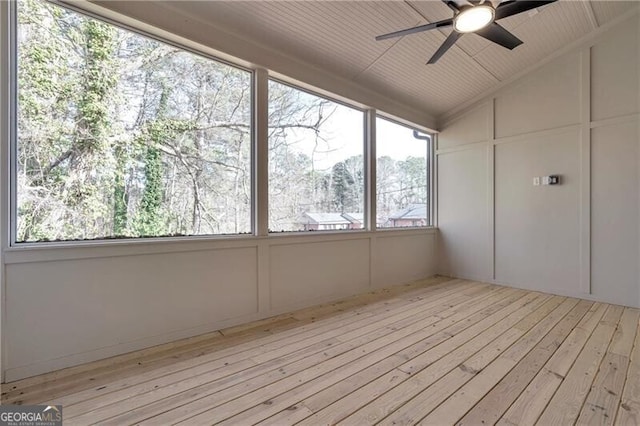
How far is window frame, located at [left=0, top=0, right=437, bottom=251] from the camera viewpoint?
2.00 metres

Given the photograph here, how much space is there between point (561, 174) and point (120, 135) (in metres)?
5.24

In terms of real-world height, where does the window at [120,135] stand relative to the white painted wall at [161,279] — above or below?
above

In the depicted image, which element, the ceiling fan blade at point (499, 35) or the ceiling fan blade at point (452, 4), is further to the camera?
the ceiling fan blade at point (499, 35)

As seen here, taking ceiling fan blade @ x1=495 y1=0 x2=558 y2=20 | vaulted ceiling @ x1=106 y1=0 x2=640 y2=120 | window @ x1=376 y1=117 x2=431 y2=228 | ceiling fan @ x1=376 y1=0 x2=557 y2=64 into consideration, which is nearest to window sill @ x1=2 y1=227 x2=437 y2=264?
window @ x1=376 y1=117 x2=431 y2=228

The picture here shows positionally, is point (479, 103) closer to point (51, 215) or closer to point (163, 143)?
point (163, 143)

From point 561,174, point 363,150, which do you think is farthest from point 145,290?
point 561,174

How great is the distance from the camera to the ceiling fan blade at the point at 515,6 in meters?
2.19

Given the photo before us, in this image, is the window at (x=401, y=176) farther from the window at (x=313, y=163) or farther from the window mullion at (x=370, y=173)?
the window at (x=313, y=163)

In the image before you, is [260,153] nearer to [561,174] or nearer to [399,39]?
[399,39]

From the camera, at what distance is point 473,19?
7.81 ft

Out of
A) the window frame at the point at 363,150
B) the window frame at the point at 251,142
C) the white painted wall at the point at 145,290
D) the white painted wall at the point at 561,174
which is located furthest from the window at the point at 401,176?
the white painted wall at the point at 145,290

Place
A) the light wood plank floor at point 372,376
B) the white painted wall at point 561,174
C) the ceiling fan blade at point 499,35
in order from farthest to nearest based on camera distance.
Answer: the white painted wall at point 561,174
the ceiling fan blade at point 499,35
the light wood plank floor at point 372,376

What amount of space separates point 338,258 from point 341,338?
1348mm

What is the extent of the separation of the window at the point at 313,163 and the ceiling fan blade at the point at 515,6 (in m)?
2.13
